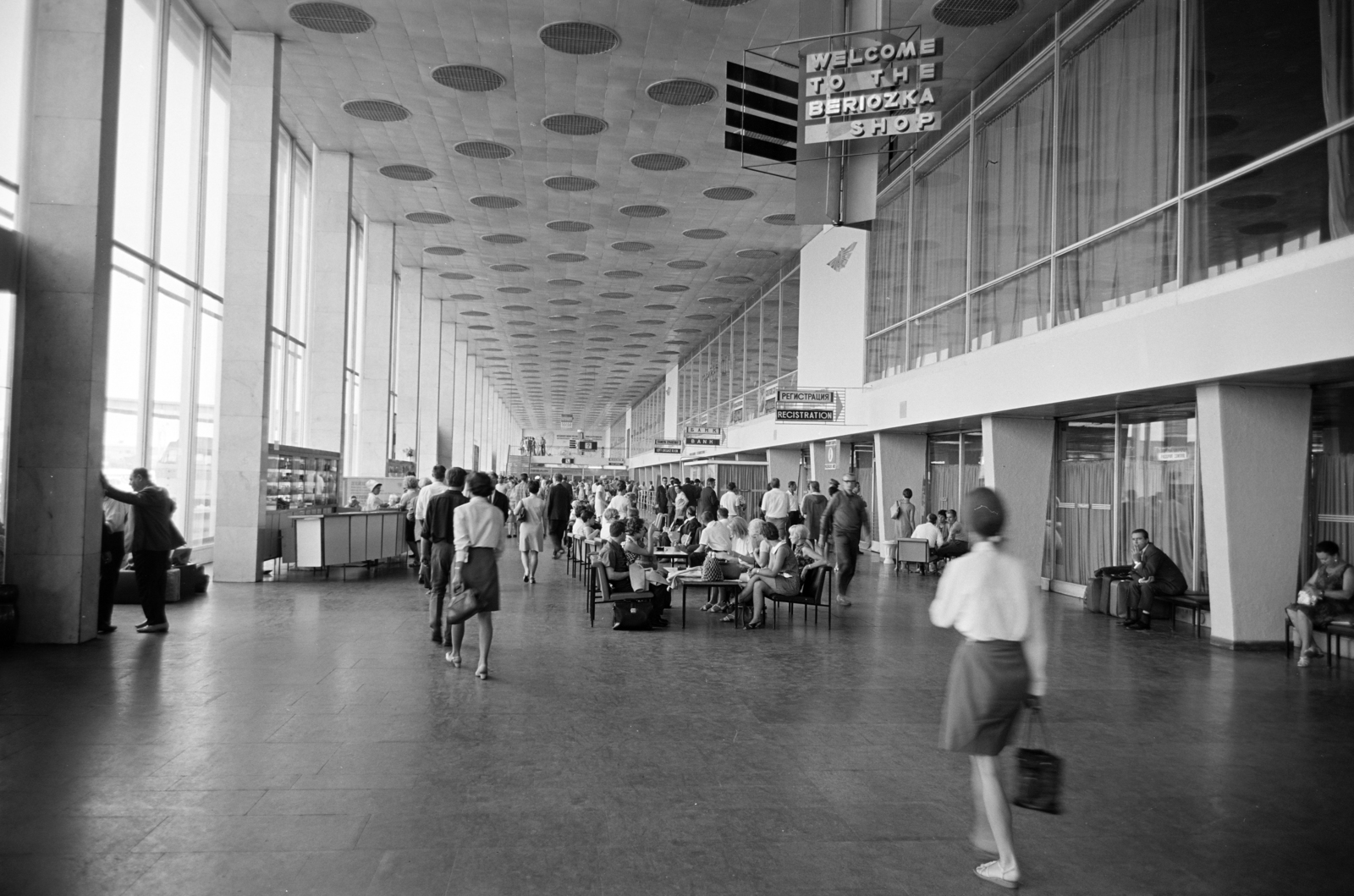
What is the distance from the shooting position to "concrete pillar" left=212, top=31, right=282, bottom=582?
13992 millimetres

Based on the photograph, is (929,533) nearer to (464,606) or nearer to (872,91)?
(872,91)

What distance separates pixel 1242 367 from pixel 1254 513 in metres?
1.86

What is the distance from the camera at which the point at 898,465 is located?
19.5m

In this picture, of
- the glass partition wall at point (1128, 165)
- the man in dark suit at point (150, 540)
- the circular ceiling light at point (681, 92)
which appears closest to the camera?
the glass partition wall at point (1128, 165)

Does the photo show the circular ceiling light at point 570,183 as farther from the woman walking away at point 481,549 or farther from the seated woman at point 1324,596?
the seated woman at point 1324,596

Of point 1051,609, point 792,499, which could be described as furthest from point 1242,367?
point 792,499

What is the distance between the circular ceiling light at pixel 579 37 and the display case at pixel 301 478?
7.23 meters

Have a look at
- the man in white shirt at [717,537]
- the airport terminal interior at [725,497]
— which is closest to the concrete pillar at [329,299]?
the airport terminal interior at [725,497]

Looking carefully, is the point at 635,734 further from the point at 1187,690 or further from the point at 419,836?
the point at 1187,690

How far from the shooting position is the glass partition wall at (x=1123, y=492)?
471 inches

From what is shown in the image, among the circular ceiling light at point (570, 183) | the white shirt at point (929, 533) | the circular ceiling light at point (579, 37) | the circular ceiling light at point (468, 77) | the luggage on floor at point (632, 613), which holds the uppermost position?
the circular ceiling light at point (468, 77)

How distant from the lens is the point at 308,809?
462cm

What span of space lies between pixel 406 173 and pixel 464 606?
14.4m

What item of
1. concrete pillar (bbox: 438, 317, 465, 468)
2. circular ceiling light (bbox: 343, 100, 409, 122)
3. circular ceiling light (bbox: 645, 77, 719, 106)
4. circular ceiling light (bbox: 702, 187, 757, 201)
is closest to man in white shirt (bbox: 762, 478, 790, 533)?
circular ceiling light (bbox: 645, 77, 719, 106)
